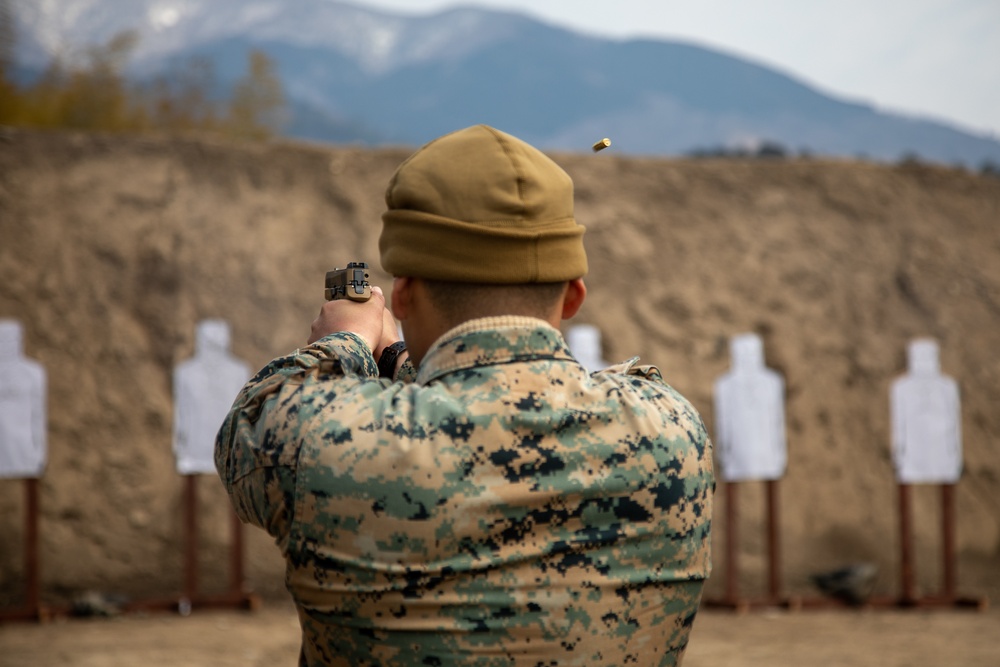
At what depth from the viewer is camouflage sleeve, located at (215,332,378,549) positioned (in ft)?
3.93

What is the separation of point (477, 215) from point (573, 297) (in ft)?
0.63

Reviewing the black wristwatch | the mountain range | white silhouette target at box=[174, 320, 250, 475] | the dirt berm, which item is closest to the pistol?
the black wristwatch

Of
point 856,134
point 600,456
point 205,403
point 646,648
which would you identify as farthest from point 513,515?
point 856,134

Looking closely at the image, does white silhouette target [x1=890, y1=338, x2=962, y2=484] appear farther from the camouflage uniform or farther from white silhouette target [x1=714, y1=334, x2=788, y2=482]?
the camouflage uniform

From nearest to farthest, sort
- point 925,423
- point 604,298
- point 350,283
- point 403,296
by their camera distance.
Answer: point 403,296 → point 350,283 → point 925,423 → point 604,298

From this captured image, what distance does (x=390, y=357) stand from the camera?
4.98 ft

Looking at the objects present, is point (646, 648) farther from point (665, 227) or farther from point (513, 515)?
point (665, 227)

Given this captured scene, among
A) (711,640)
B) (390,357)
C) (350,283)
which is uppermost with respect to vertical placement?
(350,283)

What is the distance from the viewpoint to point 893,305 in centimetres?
729

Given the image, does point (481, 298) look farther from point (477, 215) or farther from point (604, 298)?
point (604, 298)

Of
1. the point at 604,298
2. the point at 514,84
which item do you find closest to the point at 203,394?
the point at 604,298

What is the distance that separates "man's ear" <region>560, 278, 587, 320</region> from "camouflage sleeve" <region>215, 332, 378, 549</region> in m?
0.27

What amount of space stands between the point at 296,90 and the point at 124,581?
34054 mm

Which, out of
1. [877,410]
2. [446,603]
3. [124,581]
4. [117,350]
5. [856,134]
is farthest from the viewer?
[856,134]
